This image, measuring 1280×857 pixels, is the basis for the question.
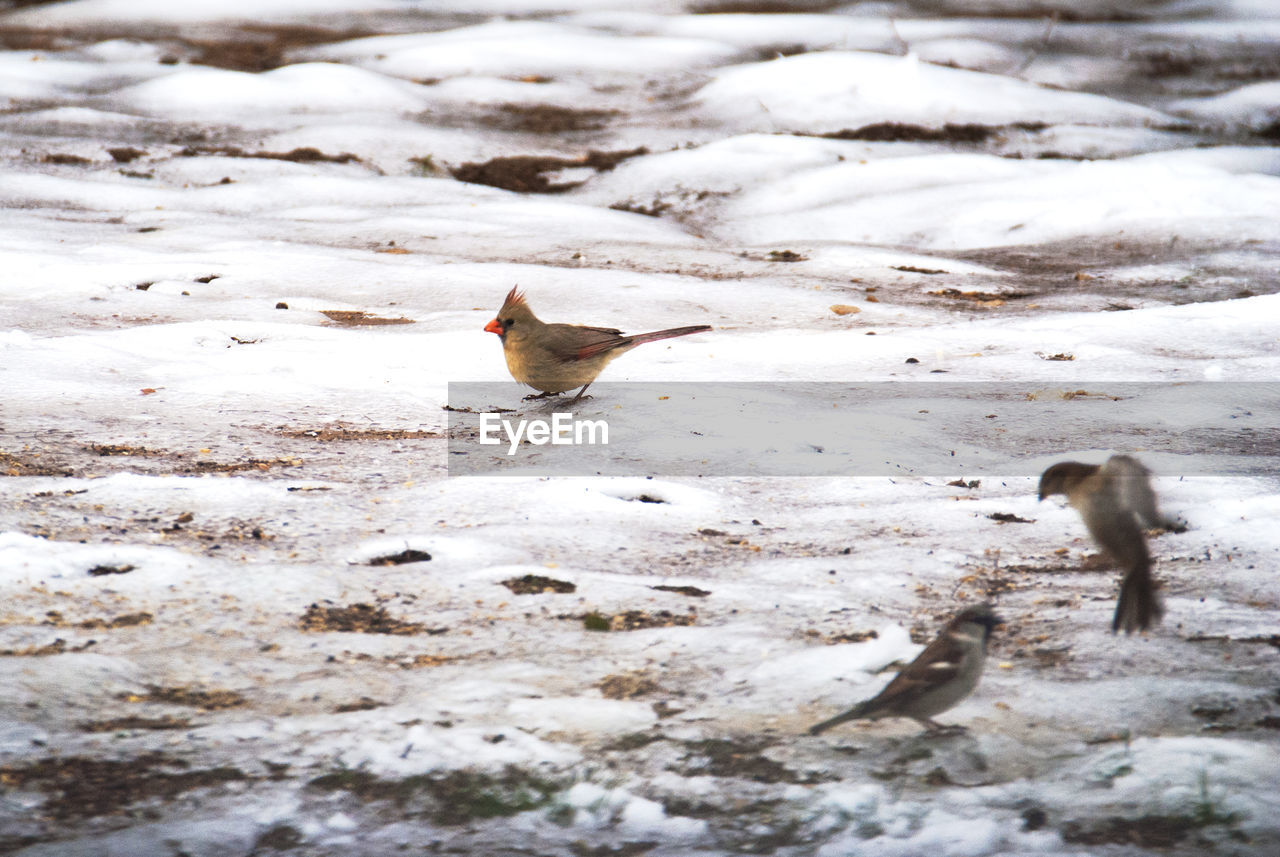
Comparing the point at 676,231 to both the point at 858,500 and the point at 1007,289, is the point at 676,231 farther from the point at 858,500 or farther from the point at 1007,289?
the point at 858,500

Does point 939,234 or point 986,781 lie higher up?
point 939,234

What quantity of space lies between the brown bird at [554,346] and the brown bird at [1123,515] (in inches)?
84.7

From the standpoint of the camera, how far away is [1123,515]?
294 cm

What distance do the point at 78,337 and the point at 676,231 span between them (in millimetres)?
4888

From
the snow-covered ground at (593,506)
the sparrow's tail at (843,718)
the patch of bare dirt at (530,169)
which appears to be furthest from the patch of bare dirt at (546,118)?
the sparrow's tail at (843,718)

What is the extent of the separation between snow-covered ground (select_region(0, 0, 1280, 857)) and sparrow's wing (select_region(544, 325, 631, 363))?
0.95ft

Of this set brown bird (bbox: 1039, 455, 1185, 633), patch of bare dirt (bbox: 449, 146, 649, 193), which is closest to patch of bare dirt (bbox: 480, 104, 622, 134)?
patch of bare dirt (bbox: 449, 146, 649, 193)

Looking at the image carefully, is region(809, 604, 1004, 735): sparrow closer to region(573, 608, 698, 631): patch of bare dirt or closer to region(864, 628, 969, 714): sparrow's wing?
region(864, 628, 969, 714): sparrow's wing

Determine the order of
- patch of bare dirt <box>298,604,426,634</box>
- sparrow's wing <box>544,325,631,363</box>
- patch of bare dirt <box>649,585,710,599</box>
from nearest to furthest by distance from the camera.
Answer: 1. patch of bare dirt <box>298,604,426,634</box>
2. patch of bare dirt <box>649,585,710,599</box>
3. sparrow's wing <box>544,325,631,363</box>

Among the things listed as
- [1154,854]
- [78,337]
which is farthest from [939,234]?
[1154,854]

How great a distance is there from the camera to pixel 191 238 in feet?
25.7

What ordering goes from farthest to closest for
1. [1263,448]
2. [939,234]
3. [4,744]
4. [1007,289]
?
[939,234], [1007,289], [1263,448], [4,744]

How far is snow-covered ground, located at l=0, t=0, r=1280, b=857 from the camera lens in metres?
2.15

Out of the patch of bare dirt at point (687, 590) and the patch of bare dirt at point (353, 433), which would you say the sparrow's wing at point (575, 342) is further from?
the patch of bare dirt at point (687, 590)
